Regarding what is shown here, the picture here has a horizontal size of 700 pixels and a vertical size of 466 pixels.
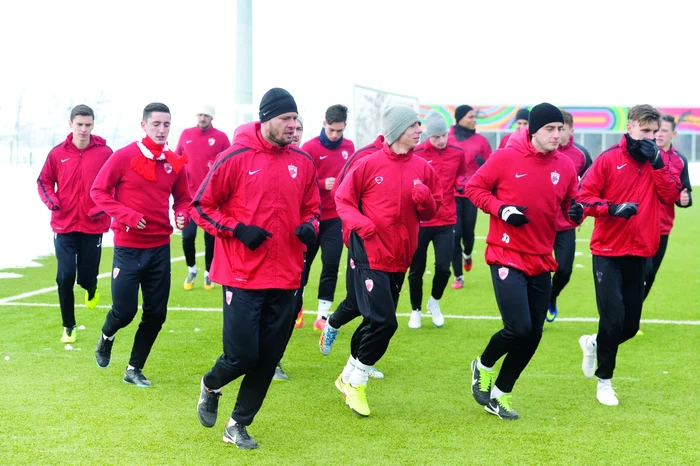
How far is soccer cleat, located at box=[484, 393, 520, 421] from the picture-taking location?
6527 millimetres

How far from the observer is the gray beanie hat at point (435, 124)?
391 inches

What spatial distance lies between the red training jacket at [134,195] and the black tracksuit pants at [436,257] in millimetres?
3504

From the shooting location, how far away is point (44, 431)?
6094mm

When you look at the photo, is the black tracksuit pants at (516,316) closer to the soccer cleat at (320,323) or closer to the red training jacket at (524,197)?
the red training jacket at (524,197)

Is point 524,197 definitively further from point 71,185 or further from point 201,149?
point 201,149

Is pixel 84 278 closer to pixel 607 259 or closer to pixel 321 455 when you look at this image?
pixel 321 455

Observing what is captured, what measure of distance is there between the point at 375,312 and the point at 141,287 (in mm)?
1972

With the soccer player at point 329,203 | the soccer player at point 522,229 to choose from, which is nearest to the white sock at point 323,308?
the soccer player at point 329,203

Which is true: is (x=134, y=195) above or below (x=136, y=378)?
above

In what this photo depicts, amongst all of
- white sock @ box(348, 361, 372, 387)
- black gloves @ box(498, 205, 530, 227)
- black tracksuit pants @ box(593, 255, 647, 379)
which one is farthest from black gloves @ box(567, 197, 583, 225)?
white sock @ box(348, 361, 372, 387)

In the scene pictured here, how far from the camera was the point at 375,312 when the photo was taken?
661 centimetres

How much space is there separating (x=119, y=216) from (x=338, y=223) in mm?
3302

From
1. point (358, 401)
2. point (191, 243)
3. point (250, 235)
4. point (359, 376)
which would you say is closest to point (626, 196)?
point (359, 376)

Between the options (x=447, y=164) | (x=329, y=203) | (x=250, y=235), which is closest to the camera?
(x=250, y=235)
